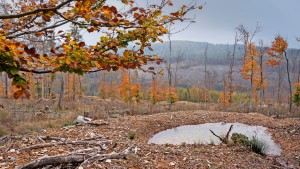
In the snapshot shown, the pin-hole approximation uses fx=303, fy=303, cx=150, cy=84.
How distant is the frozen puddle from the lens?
9.80 m

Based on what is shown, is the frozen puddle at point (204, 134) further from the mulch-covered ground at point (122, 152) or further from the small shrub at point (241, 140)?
the small shrub at point (241, 140)

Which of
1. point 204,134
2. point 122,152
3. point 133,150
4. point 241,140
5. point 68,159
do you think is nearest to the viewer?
point 68,159

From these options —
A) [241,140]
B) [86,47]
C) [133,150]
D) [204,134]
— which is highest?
[86,47]

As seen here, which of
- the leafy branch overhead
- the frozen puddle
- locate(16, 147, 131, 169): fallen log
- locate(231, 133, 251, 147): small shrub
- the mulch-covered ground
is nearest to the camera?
the leafy branch overhead

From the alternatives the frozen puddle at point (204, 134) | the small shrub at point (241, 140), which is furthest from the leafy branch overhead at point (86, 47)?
the frozen puddle at point (204, 134)

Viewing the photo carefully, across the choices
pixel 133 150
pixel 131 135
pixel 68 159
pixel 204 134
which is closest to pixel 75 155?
pixel 68 159

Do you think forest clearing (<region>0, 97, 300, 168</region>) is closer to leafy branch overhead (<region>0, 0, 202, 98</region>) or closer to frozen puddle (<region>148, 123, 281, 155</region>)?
frozen puddle (<region>148, 123, 281, 155</region>)

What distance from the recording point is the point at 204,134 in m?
11.1

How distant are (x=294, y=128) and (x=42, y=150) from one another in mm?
9924

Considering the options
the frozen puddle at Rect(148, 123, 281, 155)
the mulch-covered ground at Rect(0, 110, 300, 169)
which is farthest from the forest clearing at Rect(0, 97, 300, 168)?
the frozen puddle at Rect(148, 123, 281, 155)

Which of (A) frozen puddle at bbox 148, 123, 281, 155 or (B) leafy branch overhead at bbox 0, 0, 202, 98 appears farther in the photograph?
(A) frozen puddle at bbox 148, 123, 281, 155

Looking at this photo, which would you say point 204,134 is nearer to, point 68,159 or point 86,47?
point 68,159

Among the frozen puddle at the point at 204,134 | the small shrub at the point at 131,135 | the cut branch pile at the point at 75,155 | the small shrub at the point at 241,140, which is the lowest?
the frozen puddle at the point at 204,134

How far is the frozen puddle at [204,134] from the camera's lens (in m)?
9.80
